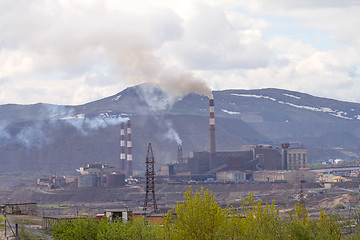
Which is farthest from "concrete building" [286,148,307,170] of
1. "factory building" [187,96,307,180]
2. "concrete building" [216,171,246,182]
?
"concrete building" [216,171,246,182]

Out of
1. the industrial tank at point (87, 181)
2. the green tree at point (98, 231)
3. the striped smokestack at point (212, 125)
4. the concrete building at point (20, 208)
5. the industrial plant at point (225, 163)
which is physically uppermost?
the striped smokestack at point (212, 125)

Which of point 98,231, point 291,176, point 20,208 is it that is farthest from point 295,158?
point 98,231

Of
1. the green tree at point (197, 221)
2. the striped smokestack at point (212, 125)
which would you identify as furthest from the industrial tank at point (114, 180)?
the green tree at point (197, 221)

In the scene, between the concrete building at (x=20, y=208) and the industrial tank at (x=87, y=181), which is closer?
the concrete building at (x=20, y=208)

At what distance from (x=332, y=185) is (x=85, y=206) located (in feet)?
130

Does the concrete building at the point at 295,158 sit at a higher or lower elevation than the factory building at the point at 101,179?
higher

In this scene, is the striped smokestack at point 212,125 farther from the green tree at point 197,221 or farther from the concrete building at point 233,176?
the green tree at point 197,221

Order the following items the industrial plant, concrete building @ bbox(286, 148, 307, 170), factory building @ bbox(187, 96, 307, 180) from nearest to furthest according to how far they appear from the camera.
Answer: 1. the industrial plant
2. factory building @ bbox(187, 96, 307, 180)
3. concrete building @ bbox(286, 148, 307, 170)

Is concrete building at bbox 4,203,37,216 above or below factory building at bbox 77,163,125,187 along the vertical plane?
below

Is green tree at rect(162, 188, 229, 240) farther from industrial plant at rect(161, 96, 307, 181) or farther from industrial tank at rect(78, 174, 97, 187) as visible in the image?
industrial plant at rect(161, 96, 307, 181)

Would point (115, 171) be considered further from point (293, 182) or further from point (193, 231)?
point (193, 231)

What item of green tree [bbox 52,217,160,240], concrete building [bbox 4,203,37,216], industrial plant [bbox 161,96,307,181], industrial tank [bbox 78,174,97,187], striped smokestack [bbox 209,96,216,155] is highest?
striped smokestack [bbox 209,96,216,155]

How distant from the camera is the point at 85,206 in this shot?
122875mm

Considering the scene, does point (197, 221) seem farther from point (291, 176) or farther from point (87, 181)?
point (87, 181)
